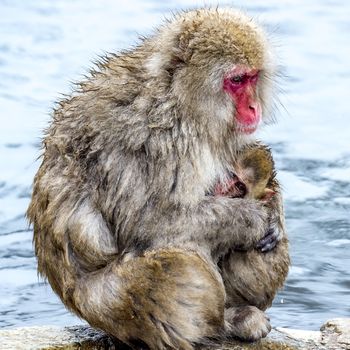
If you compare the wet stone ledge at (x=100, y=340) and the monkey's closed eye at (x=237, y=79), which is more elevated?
the monkey's closed eye at (x=237, y=79)

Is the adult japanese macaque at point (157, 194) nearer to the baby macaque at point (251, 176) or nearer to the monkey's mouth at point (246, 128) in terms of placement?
the monkey's mouth at point (246, 128)

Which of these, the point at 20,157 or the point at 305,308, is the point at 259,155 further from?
the point at 20,157

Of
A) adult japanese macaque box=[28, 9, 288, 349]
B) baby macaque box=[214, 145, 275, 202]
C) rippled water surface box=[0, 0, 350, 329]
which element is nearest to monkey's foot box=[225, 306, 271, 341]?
adult japanese macaque box=[28, 9, 288, 349]

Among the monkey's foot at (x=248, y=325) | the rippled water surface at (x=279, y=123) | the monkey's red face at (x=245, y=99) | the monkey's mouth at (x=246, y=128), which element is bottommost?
the rippled water surface at (x=279, y=123)

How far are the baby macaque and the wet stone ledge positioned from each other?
0.67 meters

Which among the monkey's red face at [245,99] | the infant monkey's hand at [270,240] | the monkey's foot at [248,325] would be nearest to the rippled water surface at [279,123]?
the monkey's red face at [245,99]

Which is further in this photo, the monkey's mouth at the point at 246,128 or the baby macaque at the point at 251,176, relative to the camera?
the baby macaque at the point at 251,176

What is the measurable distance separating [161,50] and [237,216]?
33.1 inches

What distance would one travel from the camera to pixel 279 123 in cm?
1438

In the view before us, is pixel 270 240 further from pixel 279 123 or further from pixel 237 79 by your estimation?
pixel 279 123

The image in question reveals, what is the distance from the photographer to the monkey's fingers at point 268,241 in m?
6.71

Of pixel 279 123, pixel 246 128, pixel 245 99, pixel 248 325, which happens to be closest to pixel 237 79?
pixel 245 99

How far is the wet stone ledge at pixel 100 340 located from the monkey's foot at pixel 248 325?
5 cm

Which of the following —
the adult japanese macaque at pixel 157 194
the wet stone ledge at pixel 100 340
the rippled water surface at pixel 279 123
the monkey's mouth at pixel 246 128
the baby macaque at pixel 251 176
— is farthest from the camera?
the rippled water surface at pixel 279 123
